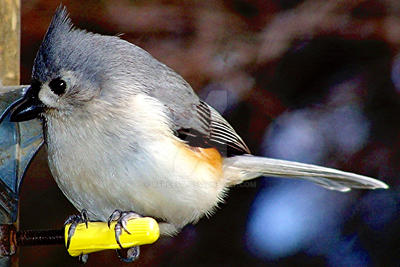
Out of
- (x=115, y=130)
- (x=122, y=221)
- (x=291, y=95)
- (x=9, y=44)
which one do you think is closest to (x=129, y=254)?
(x=122, y=221)

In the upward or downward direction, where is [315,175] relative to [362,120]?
upward

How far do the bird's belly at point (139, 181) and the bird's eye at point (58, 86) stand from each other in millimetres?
162

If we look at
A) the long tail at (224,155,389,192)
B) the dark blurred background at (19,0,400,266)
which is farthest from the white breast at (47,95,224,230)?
the dark blurred background at (19,0,400,266)

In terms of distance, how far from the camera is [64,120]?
80.4 inches

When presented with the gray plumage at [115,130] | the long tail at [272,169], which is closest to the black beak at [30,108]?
the gray plumage at [115,130]

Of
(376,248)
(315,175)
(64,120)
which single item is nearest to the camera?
(64,120)

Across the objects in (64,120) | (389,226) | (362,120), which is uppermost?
(64,120)

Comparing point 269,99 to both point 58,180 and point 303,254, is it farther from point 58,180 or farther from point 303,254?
point 58,180

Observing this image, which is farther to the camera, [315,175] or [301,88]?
[301,88]

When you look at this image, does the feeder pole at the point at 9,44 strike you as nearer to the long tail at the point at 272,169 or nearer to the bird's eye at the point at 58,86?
the bird's eye at the point at 58,86

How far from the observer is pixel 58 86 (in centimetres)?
202

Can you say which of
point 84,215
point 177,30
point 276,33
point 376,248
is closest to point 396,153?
point 376,248

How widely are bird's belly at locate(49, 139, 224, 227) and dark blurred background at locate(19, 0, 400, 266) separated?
1.00 metres

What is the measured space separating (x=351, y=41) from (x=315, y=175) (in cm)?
116
